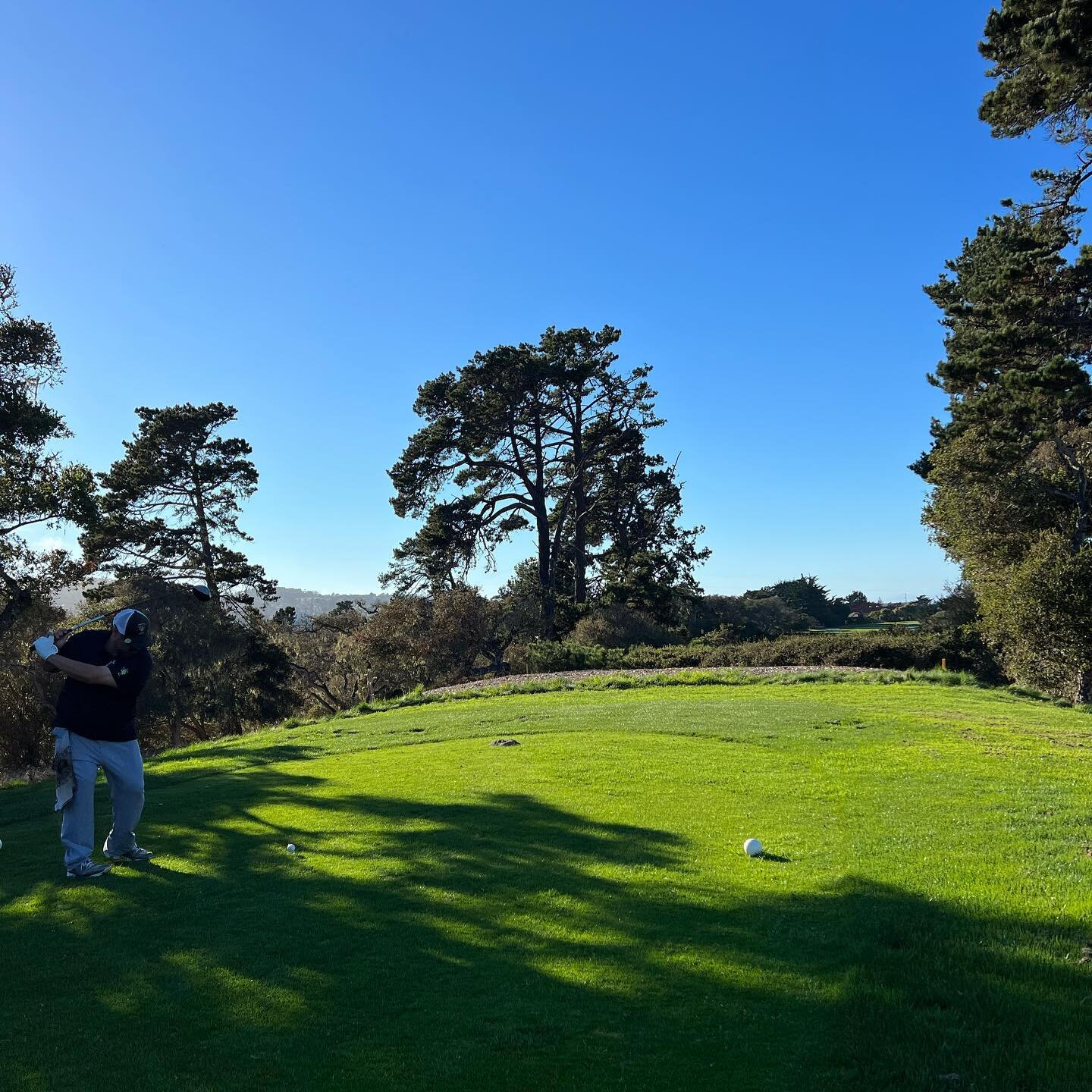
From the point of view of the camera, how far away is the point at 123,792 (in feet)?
27.0

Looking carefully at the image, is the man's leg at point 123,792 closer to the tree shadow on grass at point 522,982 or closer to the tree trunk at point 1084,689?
the tree shadow on grass at point 522,982

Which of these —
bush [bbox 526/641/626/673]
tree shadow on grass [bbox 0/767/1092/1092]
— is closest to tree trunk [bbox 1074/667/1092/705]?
bush [bbox 526/641/626/673]

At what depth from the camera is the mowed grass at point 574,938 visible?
404cm

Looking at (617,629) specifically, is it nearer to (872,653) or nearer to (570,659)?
(570,659)

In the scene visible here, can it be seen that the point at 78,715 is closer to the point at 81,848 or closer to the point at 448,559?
the point at 81,848

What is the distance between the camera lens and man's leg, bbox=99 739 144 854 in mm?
8133

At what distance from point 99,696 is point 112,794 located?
3.25 ft

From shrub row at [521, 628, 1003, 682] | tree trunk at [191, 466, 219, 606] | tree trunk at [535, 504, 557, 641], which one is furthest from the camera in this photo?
tree trunk at [535, 504, 557, 641]

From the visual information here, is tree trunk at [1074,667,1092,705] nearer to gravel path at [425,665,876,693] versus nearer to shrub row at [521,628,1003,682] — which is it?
gravel path at [425,665,876,693]

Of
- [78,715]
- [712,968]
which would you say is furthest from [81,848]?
[712,968]

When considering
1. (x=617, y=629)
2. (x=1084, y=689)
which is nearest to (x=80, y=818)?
(x=1084, y=689)

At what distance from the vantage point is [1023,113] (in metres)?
15.9

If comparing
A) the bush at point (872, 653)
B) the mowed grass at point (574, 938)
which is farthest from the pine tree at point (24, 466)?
the bush at point (872, 653)

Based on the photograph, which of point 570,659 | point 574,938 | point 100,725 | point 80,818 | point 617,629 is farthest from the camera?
point 617,629
